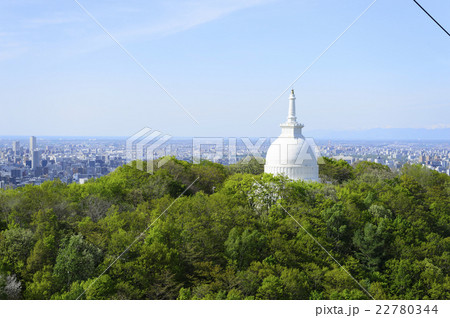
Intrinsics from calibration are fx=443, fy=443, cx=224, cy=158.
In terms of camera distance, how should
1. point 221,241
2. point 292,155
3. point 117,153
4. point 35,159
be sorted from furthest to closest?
point 292,155 → point 117,153 → point 35,159 → point 221,241

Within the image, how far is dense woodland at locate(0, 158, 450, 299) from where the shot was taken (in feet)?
88.4

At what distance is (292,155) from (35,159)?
93.1 feet

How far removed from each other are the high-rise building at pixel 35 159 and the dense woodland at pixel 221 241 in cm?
415

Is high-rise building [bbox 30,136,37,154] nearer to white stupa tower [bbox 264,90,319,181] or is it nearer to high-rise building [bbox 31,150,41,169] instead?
high-rise building [bbox 31,150,41,169]

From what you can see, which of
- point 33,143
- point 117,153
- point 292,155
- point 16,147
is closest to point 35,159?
point 33,143

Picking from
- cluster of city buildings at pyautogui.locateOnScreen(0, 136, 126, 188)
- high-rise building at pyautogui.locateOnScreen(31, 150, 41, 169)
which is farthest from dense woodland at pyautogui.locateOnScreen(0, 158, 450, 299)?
high-rise building at pyautogui.locateOnScreen(31, 150, 41, 169)

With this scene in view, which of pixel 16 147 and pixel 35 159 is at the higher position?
pixel 16 147

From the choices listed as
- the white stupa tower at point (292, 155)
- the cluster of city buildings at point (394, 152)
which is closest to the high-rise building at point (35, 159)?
the white stupa tower at point (292, 155)

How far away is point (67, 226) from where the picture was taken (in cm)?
3123

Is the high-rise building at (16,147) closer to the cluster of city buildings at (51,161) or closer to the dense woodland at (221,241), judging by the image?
the cluster of city buildings at (51,161)

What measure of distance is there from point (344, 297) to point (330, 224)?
9266 millimetres

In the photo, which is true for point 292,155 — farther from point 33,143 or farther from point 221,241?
point 33,143

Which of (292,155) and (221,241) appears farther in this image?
(292,155)

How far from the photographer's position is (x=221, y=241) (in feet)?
105
